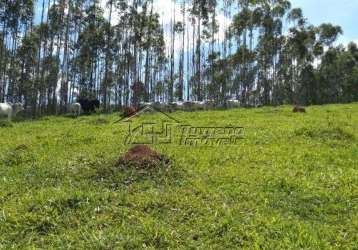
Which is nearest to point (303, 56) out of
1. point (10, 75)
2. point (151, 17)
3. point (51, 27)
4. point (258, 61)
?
point (258, 61)

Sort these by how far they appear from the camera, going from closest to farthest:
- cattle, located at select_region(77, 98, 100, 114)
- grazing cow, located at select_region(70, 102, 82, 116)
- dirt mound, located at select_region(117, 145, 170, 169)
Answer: dirt mound, located at select_region(117, 145, 170, 169), grazing cow, located at select_region(70, 102, 82, 116), cattle, located at select_region(77, 98, 100, 114)

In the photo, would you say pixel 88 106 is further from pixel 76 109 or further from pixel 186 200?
pixel 186 200

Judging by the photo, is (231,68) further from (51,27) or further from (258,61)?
(51,27)

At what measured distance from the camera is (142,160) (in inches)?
398

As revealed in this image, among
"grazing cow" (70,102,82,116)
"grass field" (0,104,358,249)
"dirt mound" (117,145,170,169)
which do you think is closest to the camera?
"grass field" (0,104,358,249)

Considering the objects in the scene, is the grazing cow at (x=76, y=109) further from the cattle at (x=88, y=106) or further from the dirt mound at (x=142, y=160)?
the dirt mound at (x=142, y=160)

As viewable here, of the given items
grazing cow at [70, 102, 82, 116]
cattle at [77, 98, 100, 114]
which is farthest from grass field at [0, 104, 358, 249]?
cattle at [77, 98, 100, 114]

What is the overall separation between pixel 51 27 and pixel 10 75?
1124 cm

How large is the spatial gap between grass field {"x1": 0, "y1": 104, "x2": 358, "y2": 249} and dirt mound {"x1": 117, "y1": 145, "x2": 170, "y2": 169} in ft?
0.87

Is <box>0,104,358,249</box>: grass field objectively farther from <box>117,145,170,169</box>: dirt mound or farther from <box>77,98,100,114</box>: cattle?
<box>77,98,100,114</box>: cattle

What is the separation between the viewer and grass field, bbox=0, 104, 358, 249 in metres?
6.84

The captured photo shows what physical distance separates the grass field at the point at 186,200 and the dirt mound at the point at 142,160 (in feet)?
0.87

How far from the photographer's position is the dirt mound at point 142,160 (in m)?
9.99

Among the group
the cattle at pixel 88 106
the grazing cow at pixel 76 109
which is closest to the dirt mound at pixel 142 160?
the grazing cow at pixel 76 109
